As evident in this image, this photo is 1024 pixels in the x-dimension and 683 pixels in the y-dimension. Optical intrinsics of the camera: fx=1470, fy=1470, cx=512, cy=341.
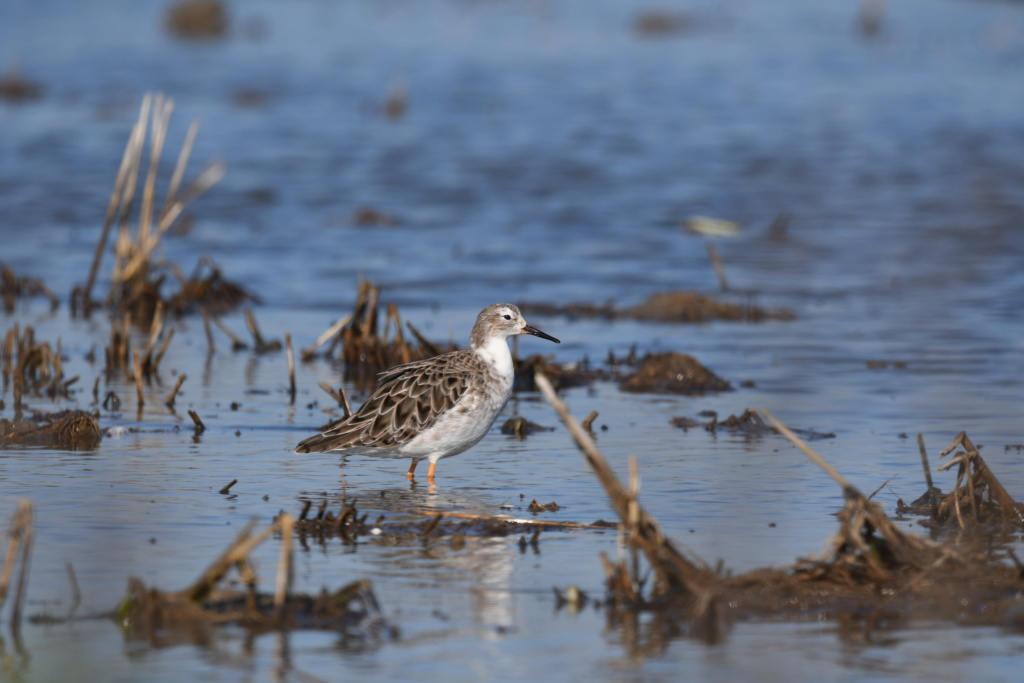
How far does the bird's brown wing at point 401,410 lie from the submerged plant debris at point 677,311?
19.1 feet

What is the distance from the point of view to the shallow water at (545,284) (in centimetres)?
585

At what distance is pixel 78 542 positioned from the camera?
691 cm

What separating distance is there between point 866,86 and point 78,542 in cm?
3098

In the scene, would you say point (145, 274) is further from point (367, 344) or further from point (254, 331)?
point (367, 344)

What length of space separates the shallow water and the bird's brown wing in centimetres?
28

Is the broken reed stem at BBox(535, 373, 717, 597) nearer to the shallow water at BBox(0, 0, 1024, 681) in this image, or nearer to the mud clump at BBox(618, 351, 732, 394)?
the shallow water at BBox(0, 0, 1024, 681)

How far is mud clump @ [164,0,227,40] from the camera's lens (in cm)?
4731

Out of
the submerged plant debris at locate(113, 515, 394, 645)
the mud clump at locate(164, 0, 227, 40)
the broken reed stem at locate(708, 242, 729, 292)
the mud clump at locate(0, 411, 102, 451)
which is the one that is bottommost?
the submerged plant debris at locate(113, 515, 394, 645)

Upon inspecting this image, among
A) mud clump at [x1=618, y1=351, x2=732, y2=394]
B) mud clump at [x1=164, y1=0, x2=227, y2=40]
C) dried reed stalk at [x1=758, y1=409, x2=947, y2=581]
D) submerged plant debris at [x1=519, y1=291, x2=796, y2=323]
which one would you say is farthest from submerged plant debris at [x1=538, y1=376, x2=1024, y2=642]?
mud clump at [x1=164, y1=0, x2=227, y2=40]

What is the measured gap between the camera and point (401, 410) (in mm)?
8633

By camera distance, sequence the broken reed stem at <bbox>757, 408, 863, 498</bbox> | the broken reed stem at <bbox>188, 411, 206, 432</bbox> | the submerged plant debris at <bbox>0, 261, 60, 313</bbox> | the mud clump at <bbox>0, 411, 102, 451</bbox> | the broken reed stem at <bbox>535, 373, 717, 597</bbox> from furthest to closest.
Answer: the submerged plant debris at <bbox>0, 261, 60, 313</bbox> → the broken reed stem at <bbox>188, 411, 206, 432</bbox> → the mud clump at <bbox>0, 411, 102, 451</bbox> → the broken reed stem at <bbox>757, 408, 863, 498</bbox> → the broken reed stem at <bbox>535, 373, 717, 597</bbox>

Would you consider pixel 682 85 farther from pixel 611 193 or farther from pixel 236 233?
pixel 236 233

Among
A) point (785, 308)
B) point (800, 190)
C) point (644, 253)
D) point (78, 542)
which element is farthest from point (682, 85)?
point (78, 542)

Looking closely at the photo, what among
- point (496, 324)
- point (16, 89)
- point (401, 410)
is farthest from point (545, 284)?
point (16, 89)
